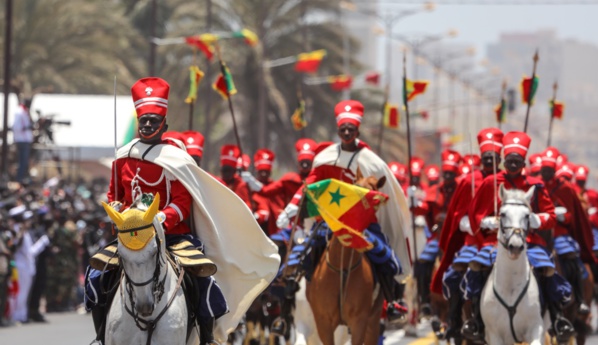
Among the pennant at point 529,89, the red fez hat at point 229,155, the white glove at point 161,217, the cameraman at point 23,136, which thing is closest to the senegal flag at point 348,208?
the white glove at point 161,217

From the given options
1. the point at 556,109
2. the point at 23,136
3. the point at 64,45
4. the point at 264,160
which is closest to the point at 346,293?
the point at 264,160

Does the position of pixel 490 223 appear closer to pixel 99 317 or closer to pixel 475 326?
pixel 475 326

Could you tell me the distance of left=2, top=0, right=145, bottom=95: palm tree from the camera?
50.2 metres

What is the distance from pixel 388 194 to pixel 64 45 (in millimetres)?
34109

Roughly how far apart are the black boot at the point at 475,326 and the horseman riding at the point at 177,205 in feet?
9.54

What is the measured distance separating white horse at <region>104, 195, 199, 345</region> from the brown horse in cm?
402

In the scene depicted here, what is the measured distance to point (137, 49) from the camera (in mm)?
65188

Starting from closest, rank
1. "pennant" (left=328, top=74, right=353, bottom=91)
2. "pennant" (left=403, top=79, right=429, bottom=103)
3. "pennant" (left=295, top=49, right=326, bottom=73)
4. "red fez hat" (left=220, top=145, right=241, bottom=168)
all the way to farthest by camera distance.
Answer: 1. "red fez hat" (left=220, top=145, right=241, bottom=168)
2. "pennant" (left=403, top=79, right=429, bottom=103)
3. "pennant" (left=295, top=49, right=326, bottom=73)
4. "pennant" (left=328, top=74, right=353, bottom=91)

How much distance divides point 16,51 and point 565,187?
1264 inches

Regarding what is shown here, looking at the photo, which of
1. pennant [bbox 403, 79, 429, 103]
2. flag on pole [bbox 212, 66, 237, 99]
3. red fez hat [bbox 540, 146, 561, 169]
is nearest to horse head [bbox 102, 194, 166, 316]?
flag on pole [bbox 212, 66, 237, 99]

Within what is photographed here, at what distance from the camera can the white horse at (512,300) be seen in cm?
1547

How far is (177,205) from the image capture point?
43.8 ft

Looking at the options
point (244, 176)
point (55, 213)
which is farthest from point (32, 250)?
point (244, 176)

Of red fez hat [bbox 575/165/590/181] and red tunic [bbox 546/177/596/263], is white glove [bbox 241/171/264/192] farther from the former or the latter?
red fez hat [bbox 575/165/590/181]
